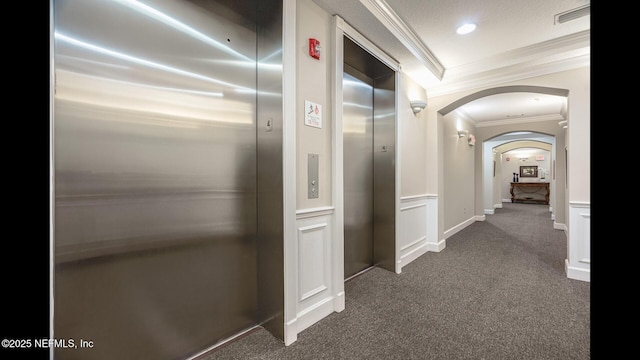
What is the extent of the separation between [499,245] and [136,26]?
18.0ft

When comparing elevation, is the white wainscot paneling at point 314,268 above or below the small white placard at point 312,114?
below

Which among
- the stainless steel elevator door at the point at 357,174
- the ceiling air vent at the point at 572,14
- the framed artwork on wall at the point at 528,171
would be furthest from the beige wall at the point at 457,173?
the framed artwork on wall at the point at 528,171

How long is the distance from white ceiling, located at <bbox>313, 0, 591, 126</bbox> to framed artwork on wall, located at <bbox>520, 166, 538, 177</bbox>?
1174cm

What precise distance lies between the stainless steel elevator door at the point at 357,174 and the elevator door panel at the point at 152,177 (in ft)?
4.09

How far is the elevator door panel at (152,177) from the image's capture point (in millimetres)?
1360

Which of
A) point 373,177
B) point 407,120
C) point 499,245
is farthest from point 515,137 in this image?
point 373,177

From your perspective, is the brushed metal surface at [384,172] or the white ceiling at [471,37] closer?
the white ceiling at [471,37]

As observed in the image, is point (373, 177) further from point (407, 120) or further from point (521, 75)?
point (521, 75)

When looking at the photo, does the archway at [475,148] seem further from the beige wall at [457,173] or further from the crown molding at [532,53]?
the crown molding at [532,53]

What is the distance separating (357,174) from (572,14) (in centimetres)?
252

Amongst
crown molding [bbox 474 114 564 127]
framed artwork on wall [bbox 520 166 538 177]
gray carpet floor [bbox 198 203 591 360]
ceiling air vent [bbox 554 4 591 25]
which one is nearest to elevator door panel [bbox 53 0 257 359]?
gray carpet floor [bbox 198 203 591 360]

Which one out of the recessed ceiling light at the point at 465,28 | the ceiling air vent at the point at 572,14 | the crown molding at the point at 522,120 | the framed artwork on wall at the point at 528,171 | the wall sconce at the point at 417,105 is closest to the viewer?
the ceiling air vent at the point at 572,14

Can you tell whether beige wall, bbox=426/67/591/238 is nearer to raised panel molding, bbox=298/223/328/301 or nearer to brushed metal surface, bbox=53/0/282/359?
raised panel molding, bbox=298/223/328/301

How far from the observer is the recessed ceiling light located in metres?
2.73
